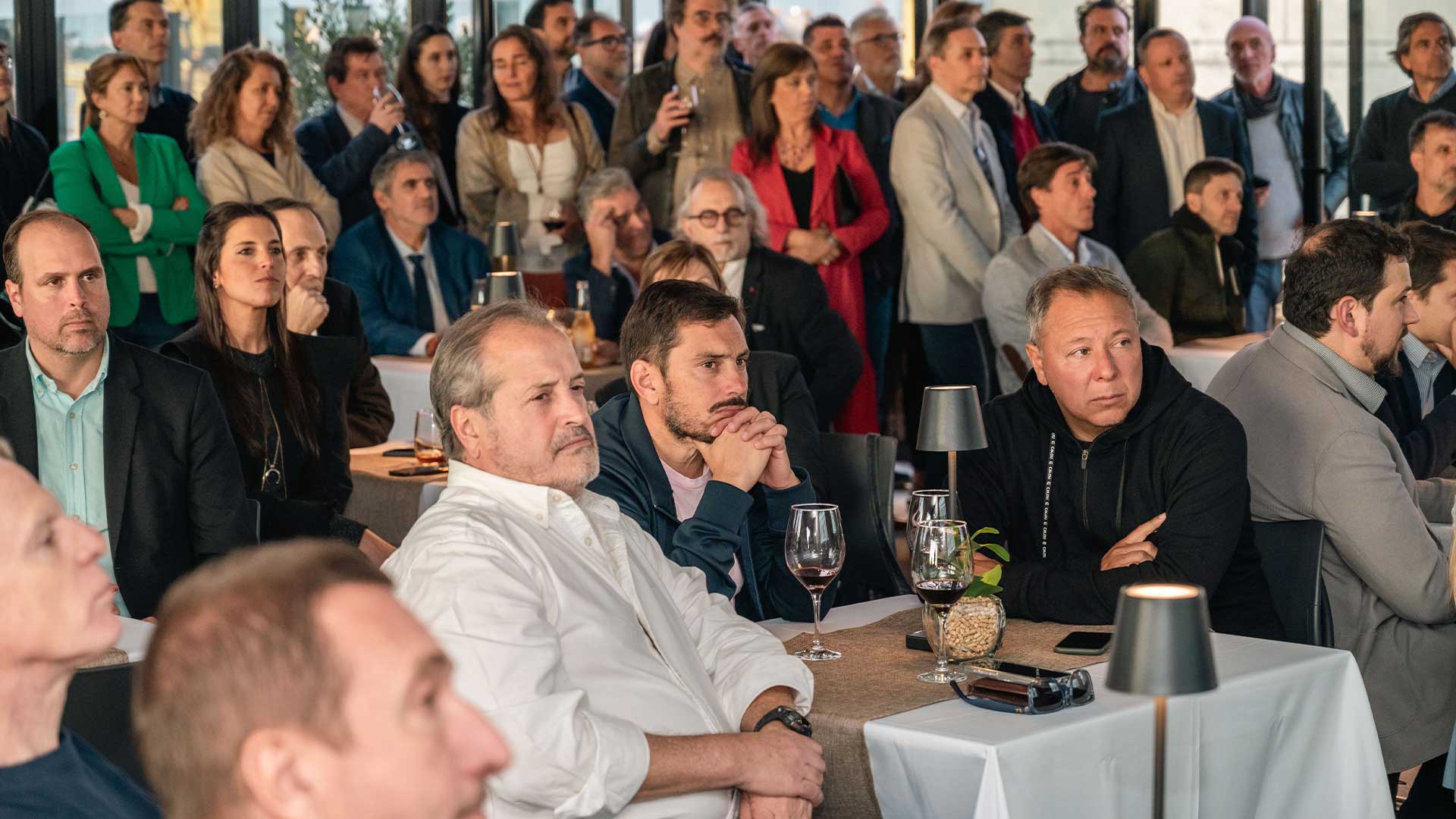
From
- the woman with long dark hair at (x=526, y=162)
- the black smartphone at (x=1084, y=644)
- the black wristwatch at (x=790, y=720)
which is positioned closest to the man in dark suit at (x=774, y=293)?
the woman with long dark hair at (x=526, y=162)

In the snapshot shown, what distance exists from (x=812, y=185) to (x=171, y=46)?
304 cm

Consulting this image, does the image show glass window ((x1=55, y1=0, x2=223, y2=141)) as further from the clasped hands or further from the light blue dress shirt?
the clasped hands

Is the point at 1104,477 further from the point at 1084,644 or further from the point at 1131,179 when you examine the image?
the point at 1131,179

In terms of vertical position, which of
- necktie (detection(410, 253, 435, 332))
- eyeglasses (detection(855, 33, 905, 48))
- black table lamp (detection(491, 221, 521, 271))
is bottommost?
necktie (detection(410, 253, 435, 332))

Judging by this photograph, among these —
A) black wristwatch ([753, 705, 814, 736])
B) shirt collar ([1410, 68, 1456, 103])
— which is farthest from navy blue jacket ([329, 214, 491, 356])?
shirt collar ([1410, 68, 1456, 103])

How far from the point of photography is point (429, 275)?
6.51 m

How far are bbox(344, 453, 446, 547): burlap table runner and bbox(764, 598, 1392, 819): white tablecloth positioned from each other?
7.16 ft

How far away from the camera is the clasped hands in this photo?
3002mm

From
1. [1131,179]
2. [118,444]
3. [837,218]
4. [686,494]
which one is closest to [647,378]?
[686,494]

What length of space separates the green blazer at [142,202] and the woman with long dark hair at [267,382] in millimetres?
1725

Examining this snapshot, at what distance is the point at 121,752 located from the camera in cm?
231

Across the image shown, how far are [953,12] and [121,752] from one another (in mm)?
5309

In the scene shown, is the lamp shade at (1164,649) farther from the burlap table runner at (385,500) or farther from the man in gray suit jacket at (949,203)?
the man in gray suit jacket at (949,203)

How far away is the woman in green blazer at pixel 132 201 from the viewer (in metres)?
5.77
